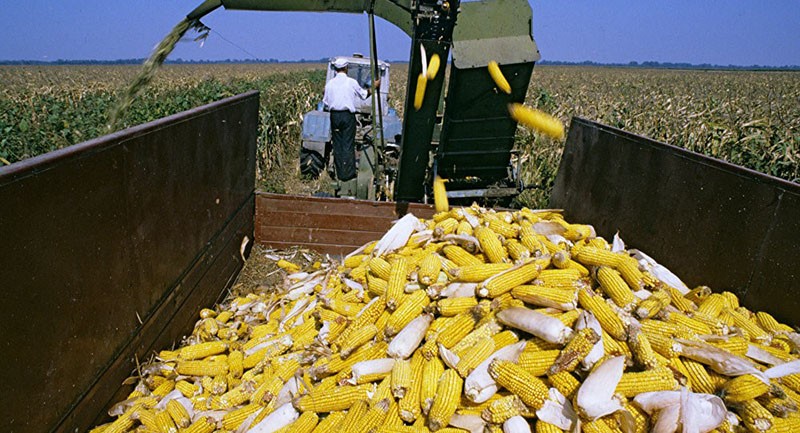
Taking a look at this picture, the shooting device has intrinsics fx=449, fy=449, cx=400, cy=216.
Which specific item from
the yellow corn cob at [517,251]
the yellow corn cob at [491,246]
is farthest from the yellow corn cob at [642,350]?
the yellow corn cob at [491,246]

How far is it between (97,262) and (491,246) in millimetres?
2443

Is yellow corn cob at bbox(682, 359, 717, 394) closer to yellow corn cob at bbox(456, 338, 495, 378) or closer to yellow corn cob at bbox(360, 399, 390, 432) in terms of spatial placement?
yellow corn cob at bbox(456, 338, 495, 378)

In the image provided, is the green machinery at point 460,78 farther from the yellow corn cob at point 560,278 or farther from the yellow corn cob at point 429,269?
the yellow corn cob at point 560,278

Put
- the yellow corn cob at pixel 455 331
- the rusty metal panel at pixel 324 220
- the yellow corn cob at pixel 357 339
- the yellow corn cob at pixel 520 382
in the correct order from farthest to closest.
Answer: the rusty metal panel at pixel 324 220, the yellow corn cob at pixel 357 339, the yellow corn cob at pixel 455 331, the yellow corn cob at pixel 520 382

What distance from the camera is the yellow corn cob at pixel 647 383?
6.78ft

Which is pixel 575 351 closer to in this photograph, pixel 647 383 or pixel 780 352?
pixel 647 383

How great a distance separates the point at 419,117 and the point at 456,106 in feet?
2.22

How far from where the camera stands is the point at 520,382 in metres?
2.17

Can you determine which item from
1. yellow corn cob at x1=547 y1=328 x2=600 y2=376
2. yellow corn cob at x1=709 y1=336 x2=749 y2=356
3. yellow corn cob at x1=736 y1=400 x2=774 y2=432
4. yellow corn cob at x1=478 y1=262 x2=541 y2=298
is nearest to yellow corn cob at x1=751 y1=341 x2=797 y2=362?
yellow corn cob at x1=709 y1=336 x2=749 y2=356

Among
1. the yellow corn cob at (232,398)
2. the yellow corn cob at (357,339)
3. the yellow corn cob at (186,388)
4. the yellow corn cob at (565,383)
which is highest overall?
the yellow corn cob at (565,383)

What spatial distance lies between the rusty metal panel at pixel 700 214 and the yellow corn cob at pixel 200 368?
11.3ft

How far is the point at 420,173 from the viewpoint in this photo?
5137 millimetres

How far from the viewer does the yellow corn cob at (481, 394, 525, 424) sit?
7.00 ft

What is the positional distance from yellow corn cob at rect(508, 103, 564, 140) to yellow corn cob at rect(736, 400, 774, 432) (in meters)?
3.12
